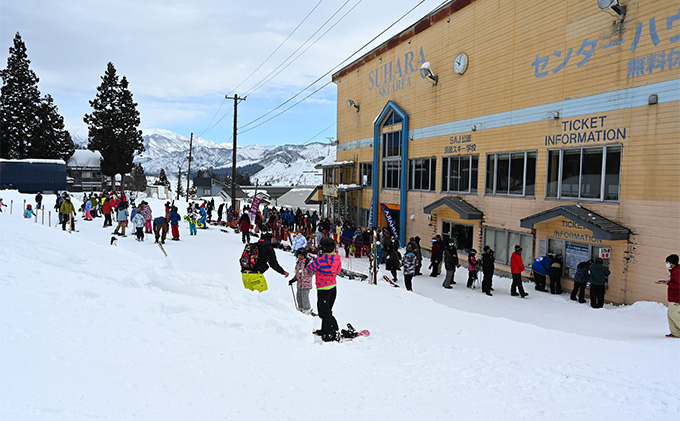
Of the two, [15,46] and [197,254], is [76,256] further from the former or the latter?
[15,46]

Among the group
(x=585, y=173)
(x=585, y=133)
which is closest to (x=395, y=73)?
(x=585, y=133)

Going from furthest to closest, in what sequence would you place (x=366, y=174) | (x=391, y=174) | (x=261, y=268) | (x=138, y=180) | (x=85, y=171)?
1. (x=138, y=180)
2. (x=85, y=171)
3. (x=366, y=174)
4. (x=391, y=174)
5. (x=261, y=268)

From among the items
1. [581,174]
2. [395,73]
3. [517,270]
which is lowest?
[517,270]

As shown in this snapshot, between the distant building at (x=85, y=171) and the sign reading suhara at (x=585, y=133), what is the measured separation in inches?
2701

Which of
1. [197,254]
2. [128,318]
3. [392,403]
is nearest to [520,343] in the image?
[392,403]

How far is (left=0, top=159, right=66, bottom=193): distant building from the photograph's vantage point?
43.6 metres

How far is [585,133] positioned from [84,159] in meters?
73.2

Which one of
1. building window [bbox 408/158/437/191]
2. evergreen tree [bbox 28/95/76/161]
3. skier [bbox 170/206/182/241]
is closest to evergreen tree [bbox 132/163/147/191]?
evergreen tree [bbox 28/95/76/161]

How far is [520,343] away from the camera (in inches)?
304

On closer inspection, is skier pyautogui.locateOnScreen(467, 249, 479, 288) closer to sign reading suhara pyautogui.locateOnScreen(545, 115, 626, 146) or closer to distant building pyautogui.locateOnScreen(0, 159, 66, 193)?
sign reading suhara pyautogui.locateOnScreen(545, 115, 626, 146)

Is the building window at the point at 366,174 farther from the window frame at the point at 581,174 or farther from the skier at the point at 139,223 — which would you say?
the skier at the point at 139,223

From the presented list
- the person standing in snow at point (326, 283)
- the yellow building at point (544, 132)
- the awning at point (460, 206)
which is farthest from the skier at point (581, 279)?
the person standing in snow at point (326, 283)

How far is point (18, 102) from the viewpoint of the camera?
159ft

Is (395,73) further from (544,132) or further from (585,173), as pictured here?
(585,173)
